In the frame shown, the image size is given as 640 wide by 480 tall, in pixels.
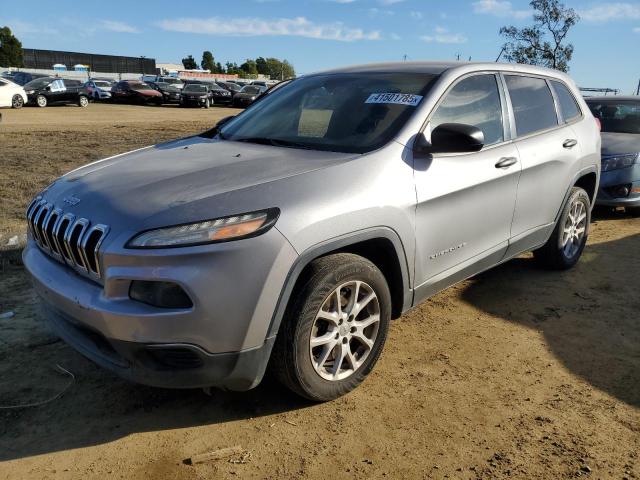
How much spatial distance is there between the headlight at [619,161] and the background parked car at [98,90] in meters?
32.7

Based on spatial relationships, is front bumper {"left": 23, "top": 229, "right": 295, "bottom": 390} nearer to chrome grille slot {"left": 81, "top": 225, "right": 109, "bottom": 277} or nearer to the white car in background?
chrome grille slot {"left": 81, "top": 225, "right": 109, "bottom": 277}

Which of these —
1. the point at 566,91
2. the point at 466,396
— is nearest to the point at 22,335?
the point at 466,396

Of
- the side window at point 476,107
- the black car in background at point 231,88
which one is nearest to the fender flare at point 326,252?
the side window at point 476,107

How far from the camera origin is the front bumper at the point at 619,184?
23.1 ft

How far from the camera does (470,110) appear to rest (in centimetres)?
372

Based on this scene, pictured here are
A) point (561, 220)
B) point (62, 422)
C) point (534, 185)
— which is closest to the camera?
point (62, 422)

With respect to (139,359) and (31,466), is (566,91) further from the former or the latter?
(31,466)

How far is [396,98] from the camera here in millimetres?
3447

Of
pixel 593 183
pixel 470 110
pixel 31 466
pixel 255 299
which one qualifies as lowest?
pixel 31 466

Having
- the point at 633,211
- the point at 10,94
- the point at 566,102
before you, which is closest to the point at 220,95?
the point at 10,94

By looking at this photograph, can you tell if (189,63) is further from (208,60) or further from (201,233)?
(201,233)

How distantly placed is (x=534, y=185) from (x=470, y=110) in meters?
0.91

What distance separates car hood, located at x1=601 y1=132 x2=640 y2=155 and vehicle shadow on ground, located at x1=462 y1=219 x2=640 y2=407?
1.80 meters

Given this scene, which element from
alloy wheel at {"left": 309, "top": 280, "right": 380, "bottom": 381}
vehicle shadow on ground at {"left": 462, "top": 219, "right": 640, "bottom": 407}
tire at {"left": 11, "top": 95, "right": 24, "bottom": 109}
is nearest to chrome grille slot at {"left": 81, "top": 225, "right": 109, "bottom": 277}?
alloy wheel at {"left": 309, "top": 280, "right": 380, "bottom": 381}
